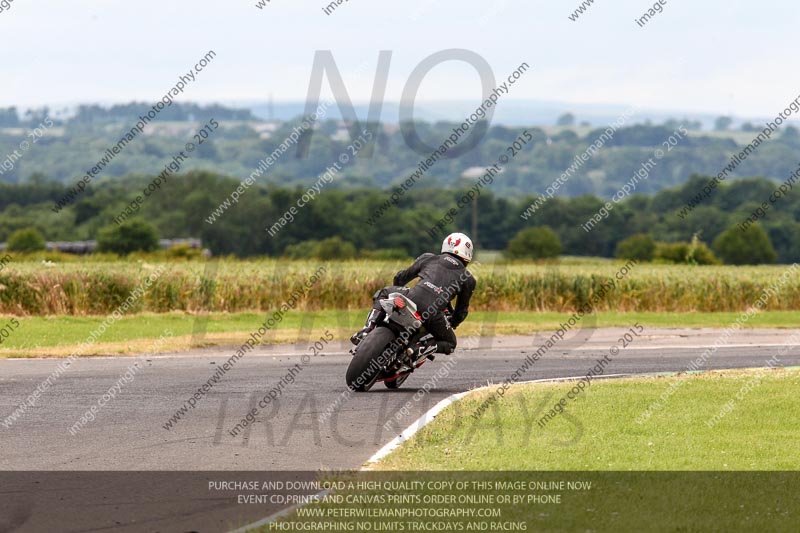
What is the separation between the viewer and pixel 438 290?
14867 mm

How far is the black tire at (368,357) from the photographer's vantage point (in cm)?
1447

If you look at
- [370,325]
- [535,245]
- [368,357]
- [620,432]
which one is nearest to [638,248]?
[535,245]

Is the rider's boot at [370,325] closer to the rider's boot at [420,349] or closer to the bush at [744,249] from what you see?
the rider's boot at [420,349]

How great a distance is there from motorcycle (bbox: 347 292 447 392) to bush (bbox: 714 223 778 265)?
102m

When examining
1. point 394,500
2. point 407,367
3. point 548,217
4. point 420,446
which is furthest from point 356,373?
point 548,217

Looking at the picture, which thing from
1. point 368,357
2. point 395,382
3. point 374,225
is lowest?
point 374,225

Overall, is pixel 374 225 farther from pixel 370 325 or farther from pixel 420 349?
pixel 370 325

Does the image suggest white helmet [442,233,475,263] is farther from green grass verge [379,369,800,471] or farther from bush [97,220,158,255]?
bush [97,220,158,255]

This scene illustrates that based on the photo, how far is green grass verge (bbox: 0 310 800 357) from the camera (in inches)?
859

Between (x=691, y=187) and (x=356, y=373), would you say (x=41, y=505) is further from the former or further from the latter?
(x=691, y=187)

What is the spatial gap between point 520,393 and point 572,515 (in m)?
6.06

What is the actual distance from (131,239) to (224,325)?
8554 centimetres

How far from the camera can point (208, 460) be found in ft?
34.3

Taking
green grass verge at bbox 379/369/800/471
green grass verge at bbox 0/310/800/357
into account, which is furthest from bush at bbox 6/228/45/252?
green grass verge at bbox 379/369/800/471
